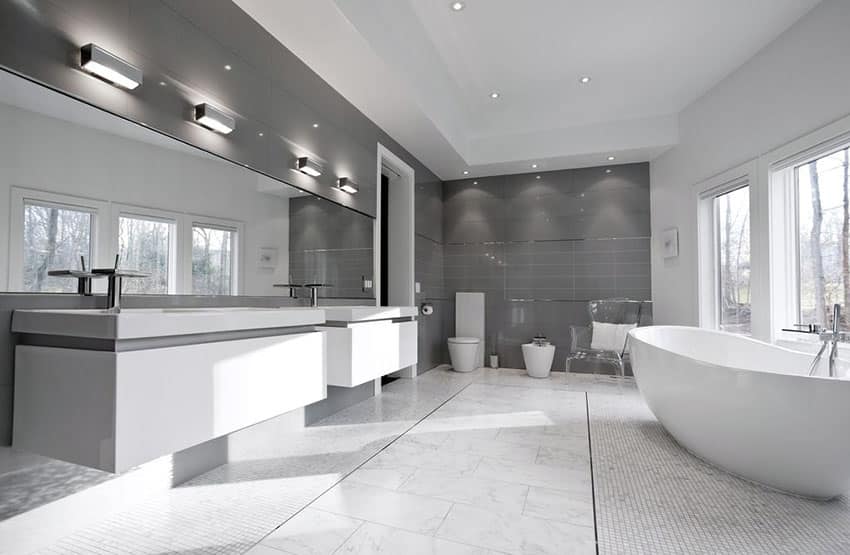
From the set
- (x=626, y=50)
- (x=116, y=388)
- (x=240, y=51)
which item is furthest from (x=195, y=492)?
(x=626, y=50)

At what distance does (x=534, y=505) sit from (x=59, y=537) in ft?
5.99

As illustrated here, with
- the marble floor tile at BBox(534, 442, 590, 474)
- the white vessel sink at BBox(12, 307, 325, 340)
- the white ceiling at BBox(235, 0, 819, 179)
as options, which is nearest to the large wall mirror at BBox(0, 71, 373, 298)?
the white vessel sink at BBox(12, 307, 325, 340)

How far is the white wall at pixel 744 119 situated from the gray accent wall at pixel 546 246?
30cm

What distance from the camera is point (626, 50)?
3564 mm

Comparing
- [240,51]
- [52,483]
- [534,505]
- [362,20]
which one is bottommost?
[534,505]

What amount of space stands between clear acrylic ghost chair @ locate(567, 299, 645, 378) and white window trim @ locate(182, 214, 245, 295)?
11.6 ft

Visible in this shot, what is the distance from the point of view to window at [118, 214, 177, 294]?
175cm

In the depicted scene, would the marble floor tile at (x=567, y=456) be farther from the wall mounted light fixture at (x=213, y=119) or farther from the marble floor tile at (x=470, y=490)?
the wall mounted light fixture at (x=213, y=119)

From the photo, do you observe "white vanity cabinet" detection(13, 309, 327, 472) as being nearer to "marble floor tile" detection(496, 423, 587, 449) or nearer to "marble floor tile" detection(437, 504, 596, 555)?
"marble floor tile" detection(437, 504, 596, 555)

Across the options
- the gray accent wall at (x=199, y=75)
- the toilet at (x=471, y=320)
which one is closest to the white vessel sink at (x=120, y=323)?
the gray accent wall at (x=199, y=75)

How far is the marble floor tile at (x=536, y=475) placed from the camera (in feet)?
6.93

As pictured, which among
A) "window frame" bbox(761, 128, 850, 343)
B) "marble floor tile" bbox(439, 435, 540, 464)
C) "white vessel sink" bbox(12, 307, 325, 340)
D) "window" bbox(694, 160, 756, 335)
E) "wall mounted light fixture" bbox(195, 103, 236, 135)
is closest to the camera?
"white vessel sink" bbox(12, 307, 325, 340)

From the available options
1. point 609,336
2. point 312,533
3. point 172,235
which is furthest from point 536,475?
point 609,336

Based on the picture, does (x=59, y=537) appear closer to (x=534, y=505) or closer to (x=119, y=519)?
(x=119, y=519)
